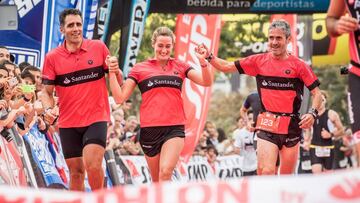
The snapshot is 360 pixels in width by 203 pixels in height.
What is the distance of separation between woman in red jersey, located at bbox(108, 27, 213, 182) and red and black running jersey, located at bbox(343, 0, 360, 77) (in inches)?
146

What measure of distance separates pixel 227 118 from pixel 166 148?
46.5 m

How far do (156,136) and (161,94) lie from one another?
1.62 feet

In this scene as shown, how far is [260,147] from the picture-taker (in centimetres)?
1337

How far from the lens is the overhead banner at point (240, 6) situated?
20.2 m

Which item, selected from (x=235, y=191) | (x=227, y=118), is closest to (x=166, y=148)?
(x=235, y=191)

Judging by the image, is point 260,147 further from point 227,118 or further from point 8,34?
point 227,118

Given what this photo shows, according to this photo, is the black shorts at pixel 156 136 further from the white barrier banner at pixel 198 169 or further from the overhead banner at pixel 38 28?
the white barrier banner at pixel 198 169

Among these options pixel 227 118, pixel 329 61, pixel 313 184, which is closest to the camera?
pixel 313 184

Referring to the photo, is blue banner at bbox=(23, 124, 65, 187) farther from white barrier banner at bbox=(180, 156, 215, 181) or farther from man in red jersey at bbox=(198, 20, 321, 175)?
white barrier banner at bbox=(180, 156, 215, 181)

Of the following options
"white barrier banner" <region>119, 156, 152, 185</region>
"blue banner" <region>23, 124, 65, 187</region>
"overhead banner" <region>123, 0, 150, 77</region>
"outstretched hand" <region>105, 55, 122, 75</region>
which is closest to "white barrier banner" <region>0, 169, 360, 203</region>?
"outstretched hand" <region>105, 55, 122, 75</region>

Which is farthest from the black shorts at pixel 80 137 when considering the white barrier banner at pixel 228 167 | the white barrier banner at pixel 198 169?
the white barrier banner at pixel 228 167

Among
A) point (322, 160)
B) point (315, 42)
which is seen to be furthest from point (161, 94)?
point (315, 42)

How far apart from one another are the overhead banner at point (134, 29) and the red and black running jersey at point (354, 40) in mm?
8905

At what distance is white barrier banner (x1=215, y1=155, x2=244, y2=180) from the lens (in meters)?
23.5
